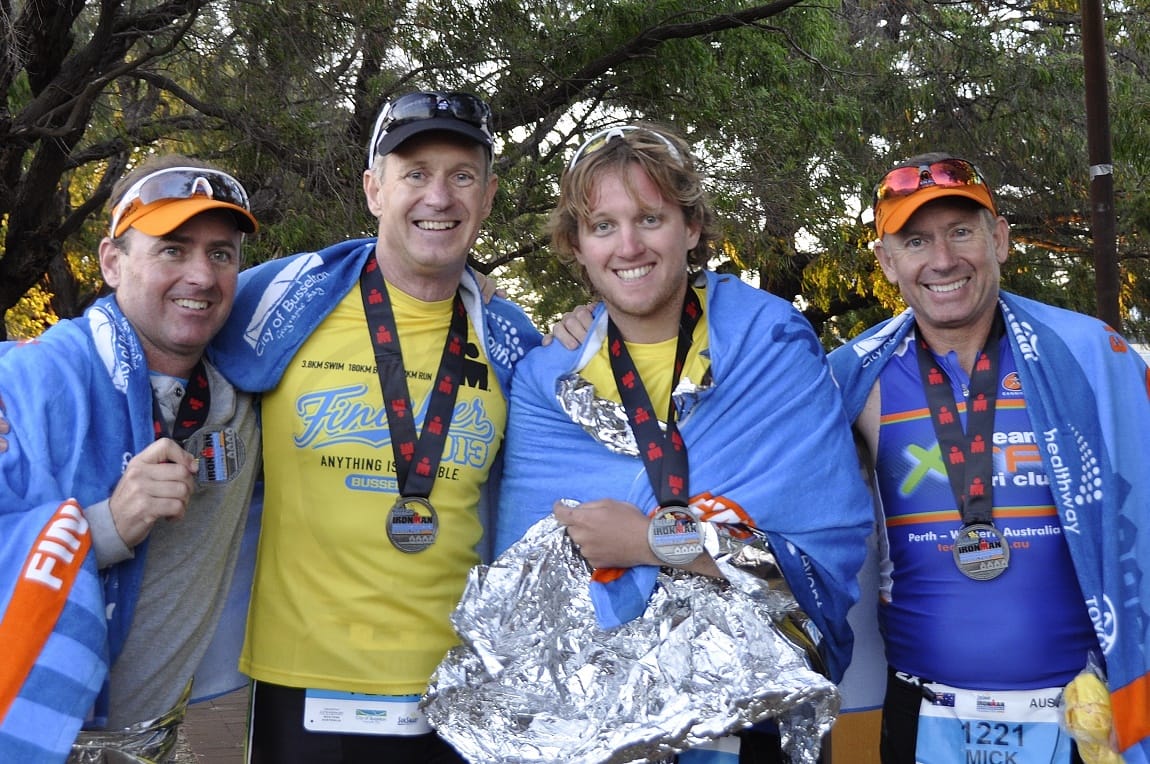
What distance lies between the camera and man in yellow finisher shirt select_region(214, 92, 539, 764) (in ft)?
10.4

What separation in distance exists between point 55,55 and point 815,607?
683 centimetres

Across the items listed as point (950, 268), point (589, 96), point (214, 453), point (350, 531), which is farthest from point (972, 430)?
point (589, 96)

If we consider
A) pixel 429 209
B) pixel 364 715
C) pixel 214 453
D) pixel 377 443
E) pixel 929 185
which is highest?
pixel 929 185

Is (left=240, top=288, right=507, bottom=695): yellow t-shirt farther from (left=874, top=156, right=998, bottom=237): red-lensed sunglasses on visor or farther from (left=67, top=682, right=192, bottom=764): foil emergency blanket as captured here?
(left=874, top=156, right=998, bottom=237): red-lensed sunglasses on visor

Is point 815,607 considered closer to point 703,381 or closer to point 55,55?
point 703,381

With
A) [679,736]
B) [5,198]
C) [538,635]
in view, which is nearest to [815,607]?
[679,736]

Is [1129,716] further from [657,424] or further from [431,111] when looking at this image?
[431,111]

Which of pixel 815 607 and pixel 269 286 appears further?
pixel 269 286

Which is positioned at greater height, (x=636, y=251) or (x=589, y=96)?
(x=589, y=96)

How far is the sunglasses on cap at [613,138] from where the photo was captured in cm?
323

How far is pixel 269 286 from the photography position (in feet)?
11.3

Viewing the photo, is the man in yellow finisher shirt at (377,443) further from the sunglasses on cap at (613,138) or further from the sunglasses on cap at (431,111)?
A: the sunglasses on cap at (613,138)

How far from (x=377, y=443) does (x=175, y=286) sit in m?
0.68

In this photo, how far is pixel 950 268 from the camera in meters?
3.34
